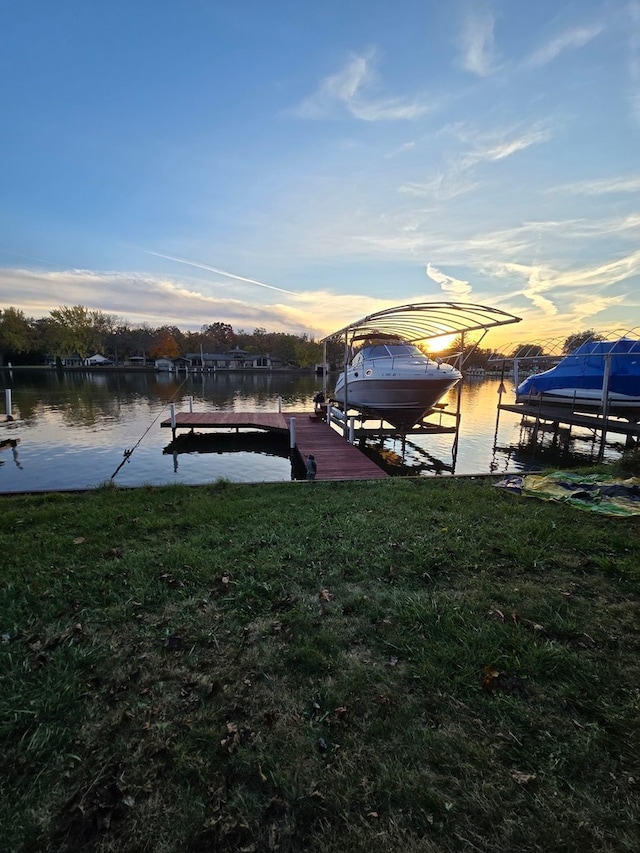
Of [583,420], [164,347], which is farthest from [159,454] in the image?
[164,347]

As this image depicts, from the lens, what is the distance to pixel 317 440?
12859mm

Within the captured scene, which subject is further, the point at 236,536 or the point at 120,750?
the point at 236,536

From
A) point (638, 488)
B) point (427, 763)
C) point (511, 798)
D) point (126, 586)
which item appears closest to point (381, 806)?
point (427, 763)

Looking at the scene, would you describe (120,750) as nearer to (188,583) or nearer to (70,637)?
(70,637)

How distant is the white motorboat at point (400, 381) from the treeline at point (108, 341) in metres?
43.8

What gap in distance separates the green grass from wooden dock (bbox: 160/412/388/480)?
4.47 m

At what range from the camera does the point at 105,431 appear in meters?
16.0

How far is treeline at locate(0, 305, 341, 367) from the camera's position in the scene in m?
70.5

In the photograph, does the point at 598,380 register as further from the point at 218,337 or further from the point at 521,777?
the point at 218,337

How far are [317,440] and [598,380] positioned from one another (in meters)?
11.9

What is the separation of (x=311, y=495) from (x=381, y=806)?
15.6ft

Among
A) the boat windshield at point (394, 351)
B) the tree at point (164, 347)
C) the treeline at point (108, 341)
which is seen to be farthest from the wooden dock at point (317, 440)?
the tree at point (164, 347)

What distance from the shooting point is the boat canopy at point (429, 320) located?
373 inches

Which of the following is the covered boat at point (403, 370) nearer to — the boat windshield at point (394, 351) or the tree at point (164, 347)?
the boat windshield at point (394, 351)
